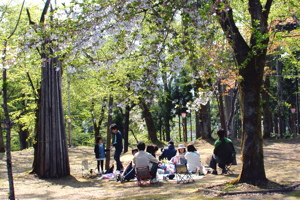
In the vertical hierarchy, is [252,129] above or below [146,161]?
above

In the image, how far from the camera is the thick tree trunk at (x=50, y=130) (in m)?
10.2

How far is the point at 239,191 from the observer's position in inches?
Answer: 235

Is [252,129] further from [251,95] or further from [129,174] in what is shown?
[129,174]

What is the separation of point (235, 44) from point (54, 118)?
6.44 meters

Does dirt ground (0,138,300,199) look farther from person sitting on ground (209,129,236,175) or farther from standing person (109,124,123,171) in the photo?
standing person (109,124,123,171)

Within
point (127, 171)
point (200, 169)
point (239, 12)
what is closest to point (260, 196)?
A: point (200, 169)

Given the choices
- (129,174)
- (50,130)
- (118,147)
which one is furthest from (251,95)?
(50,130)

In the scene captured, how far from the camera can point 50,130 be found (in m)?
10.2

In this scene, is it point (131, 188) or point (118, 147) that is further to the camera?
point (118, 147)

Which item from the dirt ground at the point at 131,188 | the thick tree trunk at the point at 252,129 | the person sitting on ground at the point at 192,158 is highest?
the thick tree trunk at the point at 252,129

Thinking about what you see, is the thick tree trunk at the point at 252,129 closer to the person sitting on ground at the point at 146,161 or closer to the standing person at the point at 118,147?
the person sitting on ground at the point at 146,161

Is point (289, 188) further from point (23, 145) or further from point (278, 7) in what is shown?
point (23, 145)

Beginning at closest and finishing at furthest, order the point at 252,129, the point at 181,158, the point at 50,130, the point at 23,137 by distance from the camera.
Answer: the point at 252,129, the point at 181,158, the point at 50,130, the point at 23,137

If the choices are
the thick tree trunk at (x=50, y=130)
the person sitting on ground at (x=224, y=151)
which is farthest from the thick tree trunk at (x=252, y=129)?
the thick tree trunk at (x=50, y=130)
